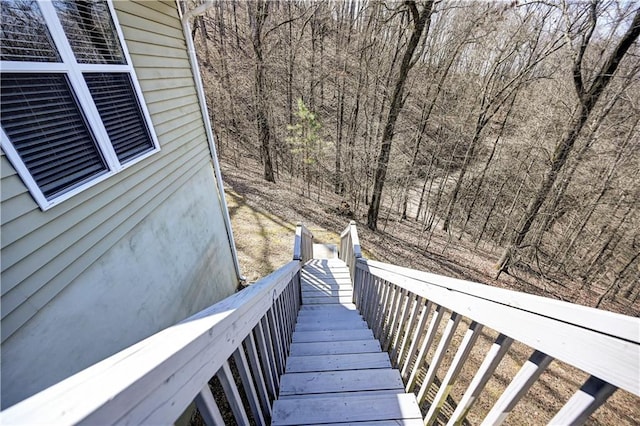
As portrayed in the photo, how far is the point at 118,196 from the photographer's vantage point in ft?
7.92

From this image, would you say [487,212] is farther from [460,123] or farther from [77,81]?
[77,81]

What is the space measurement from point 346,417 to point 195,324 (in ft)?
4.60

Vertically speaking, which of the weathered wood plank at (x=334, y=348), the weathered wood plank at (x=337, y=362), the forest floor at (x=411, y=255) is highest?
the weathered wood plank at (x=337, y=362)

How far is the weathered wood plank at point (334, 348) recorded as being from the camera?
8.27 feet

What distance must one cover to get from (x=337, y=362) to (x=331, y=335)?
0.63 meters

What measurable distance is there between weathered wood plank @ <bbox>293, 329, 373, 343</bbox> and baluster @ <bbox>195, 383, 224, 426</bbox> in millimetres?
2088

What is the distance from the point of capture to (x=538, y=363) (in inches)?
36.0

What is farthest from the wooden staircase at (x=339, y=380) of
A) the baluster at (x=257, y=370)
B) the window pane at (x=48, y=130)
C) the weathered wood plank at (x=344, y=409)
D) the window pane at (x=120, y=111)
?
the window pane at (x=120, y=111)

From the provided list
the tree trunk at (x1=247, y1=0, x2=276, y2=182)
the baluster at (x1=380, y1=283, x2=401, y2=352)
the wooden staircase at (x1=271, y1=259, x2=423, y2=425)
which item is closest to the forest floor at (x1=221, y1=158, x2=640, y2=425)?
the tree trunk at (x1=247, y1=0, x2=276, y2=182)

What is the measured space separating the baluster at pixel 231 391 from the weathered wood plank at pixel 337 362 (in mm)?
1244

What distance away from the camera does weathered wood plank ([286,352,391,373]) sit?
7.34 ft

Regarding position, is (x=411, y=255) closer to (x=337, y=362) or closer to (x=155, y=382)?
(x=337, y=362)

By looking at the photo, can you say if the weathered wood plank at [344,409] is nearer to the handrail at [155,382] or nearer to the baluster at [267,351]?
the baluster at [267,351]

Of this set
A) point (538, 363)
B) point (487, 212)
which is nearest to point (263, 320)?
point (538, 363)
